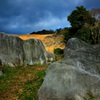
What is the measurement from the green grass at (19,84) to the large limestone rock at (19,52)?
8.01ft

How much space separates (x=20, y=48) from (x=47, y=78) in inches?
535

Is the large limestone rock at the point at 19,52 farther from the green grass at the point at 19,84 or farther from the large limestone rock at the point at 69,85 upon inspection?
the large limestone rock at the point at 69,85

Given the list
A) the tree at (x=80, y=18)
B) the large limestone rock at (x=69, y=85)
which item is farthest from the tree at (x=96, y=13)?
the large limestone rock at (x=69, y=85)

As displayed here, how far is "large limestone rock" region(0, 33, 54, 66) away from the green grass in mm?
2440

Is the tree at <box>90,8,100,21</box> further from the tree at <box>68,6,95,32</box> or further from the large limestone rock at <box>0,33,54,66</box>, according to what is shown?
the large limestone rock at <box>0,33,54,66</box>

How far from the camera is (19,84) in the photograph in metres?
15.6

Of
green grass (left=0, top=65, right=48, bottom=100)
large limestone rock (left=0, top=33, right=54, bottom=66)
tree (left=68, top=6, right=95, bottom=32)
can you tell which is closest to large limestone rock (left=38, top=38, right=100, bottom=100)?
green grass (left=0, top=65, right=48, bottom=100)

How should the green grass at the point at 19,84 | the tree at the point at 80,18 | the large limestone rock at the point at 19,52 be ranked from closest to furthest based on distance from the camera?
1. the green grass at the point at 19,84
2. the large limestone rock at the point at 19,52
3. the tree at the point at 80,18

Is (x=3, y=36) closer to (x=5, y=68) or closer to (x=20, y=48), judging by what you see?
(x=20, y=48)

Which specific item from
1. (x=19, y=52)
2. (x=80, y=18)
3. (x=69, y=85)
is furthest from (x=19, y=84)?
(x=80, y=18)

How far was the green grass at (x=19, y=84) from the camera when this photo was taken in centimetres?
1324

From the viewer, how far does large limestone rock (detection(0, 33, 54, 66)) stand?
22406 millimetres

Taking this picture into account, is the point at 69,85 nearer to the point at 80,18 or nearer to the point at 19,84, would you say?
the point at 19,84

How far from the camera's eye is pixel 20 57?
2327 centimetres
